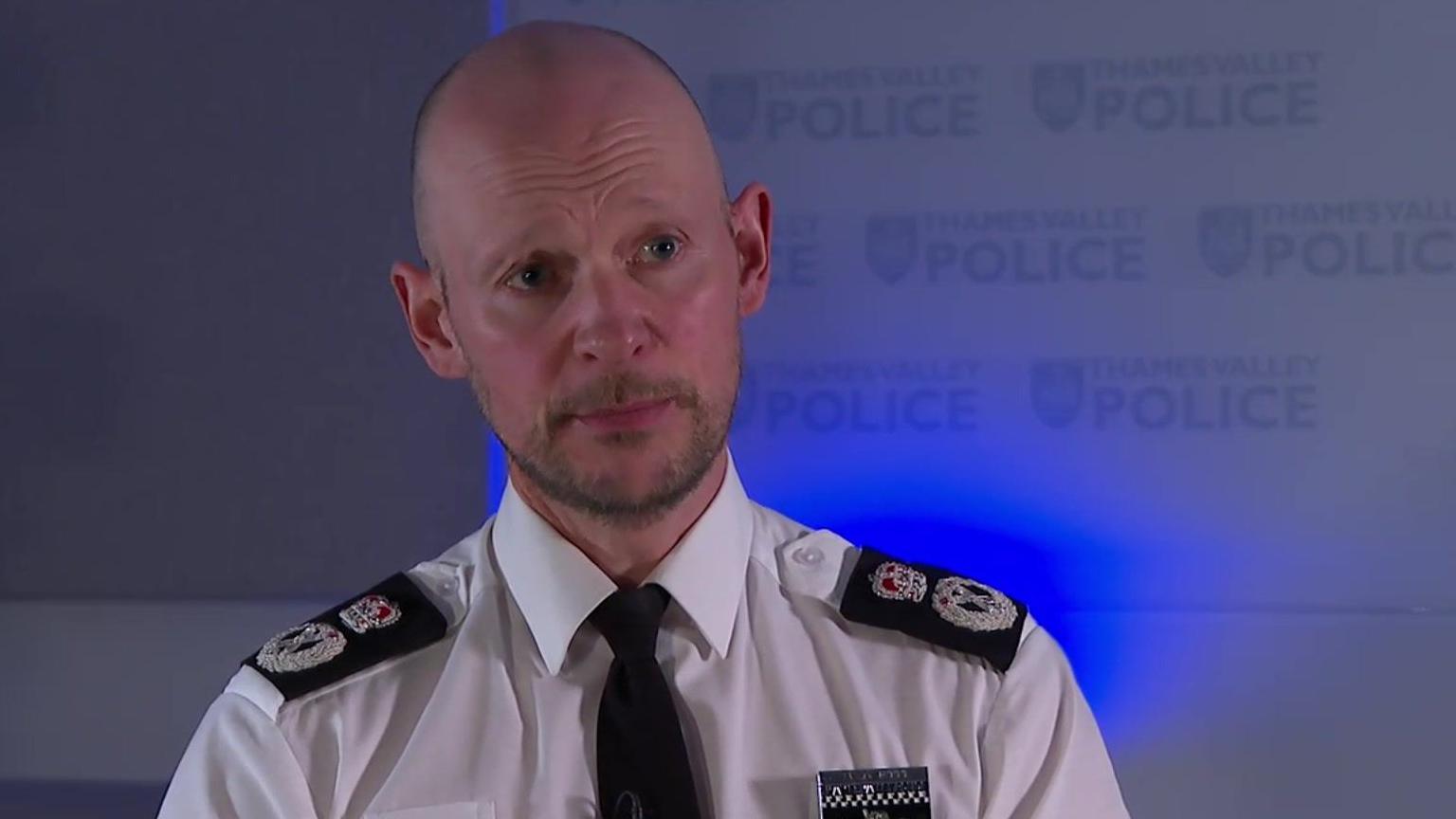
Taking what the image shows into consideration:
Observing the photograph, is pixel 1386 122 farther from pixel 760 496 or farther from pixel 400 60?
pixel 400 60

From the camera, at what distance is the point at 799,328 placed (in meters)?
2.01

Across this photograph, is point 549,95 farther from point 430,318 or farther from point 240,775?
point 240,775

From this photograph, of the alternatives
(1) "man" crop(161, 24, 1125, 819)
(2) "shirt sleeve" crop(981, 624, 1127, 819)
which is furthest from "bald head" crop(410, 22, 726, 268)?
(2) "shirt sleeve" crop(981, 624, 1127, 819)

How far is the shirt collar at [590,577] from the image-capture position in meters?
1.28

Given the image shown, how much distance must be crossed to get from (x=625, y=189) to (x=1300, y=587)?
1082 millimetres

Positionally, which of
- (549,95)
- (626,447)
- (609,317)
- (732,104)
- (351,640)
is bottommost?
(351,640)

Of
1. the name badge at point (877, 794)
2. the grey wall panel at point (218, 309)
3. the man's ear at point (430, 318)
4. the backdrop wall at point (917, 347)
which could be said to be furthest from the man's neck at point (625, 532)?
the grey wall panel at point (218, 309)

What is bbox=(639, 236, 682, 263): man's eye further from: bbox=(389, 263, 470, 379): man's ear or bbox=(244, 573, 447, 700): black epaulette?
bbox=(244, 573, 447, 700): black epaulette

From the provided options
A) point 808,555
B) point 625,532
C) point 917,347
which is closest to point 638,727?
point 625,532

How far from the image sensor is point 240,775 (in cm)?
123

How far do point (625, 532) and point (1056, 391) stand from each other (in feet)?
2.77

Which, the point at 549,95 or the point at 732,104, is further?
the point at 732,104

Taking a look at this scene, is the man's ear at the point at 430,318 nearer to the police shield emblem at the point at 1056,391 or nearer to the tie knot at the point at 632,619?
the tie knot at the point at 632,619

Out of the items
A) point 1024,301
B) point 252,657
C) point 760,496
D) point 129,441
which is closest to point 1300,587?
point 1024,301
